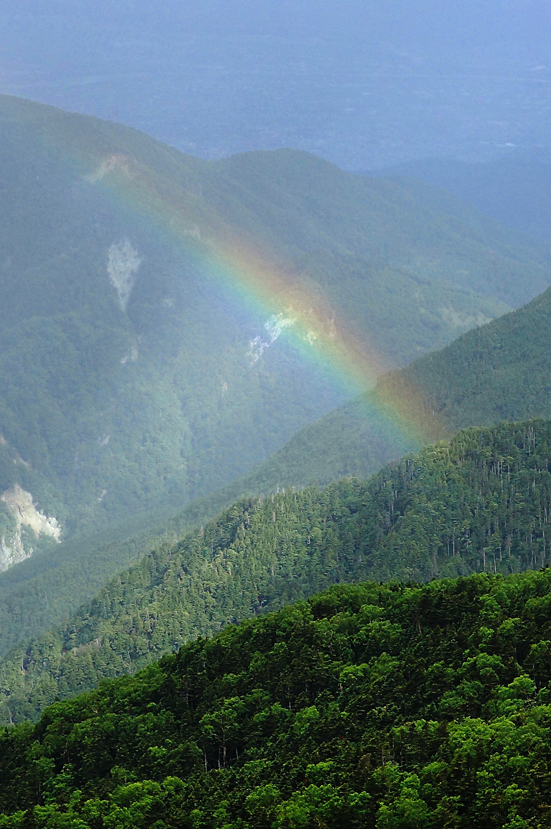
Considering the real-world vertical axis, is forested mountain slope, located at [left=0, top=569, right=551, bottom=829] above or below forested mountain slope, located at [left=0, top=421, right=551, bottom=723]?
above

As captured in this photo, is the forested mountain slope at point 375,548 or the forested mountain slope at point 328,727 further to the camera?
the forested mountain slope at point 375,548

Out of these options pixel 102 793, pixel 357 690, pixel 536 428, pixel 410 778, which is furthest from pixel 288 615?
pixel 536 428

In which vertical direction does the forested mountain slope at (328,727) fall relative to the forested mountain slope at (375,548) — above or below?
above

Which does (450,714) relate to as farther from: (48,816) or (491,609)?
(48,816)

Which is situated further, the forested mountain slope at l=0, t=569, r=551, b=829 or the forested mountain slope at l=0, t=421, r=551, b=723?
the forested mountain slope at l=0, t=421, r=551, b=723

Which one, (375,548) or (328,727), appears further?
(375,548)
